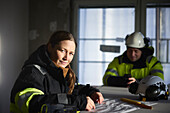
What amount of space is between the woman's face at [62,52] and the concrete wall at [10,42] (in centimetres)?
→ 185

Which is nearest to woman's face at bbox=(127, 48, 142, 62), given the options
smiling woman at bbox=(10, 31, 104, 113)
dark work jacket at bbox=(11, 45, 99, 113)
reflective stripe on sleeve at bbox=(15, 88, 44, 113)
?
smiling woman at bbox=(10, 31, 104, 113)

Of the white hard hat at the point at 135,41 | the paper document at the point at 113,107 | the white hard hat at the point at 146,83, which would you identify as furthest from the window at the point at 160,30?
the paper document at the point at 113,107

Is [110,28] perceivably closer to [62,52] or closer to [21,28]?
[21,28]

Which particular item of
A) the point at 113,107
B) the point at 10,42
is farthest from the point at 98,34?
the point at 113,107

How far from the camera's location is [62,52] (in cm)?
135

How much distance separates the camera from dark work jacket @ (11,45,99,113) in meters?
1.07

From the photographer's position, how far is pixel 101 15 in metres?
4.45

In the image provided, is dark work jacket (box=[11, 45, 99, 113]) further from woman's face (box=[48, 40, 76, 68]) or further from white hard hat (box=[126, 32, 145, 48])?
white hard hat (box=[126, 32, 145, 48])

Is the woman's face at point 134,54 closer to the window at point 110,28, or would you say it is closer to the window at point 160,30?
the window at point 110,28

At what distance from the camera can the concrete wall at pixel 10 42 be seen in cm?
304

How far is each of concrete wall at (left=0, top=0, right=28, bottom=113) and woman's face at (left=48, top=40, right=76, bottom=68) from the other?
6.08 feet

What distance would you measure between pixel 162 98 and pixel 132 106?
0.39m

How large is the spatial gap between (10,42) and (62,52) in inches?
87.5

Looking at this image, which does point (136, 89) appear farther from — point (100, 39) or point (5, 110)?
point (100, 39)
